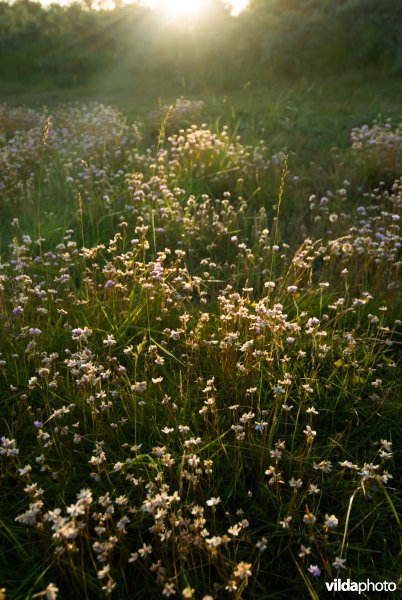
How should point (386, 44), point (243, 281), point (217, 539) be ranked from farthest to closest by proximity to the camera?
point (386, 44), point (243, 281), point (217, 539)

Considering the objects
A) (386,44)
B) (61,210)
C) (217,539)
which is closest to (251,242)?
(61,210)

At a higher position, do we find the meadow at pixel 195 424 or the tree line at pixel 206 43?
the tree line at pixel 206 43

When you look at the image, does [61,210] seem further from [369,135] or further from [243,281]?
[369,135]

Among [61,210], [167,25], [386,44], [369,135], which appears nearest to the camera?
[61,210]

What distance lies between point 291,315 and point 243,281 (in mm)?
841

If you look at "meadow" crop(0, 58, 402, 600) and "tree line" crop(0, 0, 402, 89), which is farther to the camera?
"tree line" crop(0, 0, 402, 89)

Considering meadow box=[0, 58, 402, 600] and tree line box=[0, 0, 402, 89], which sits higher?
tree line box=[0, 0, 402, 89]

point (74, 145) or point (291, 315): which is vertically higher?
point (74, 145)

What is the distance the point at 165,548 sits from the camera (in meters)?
2.04

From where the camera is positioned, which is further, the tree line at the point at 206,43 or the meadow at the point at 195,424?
the tree line at the point at 206,43

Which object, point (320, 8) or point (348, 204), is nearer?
point (348, 204)

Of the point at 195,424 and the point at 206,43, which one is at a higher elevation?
the point at 206,43

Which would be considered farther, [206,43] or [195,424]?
[206,43]

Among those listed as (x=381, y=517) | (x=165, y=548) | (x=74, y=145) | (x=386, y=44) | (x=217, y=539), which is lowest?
(x=381, y=517)
